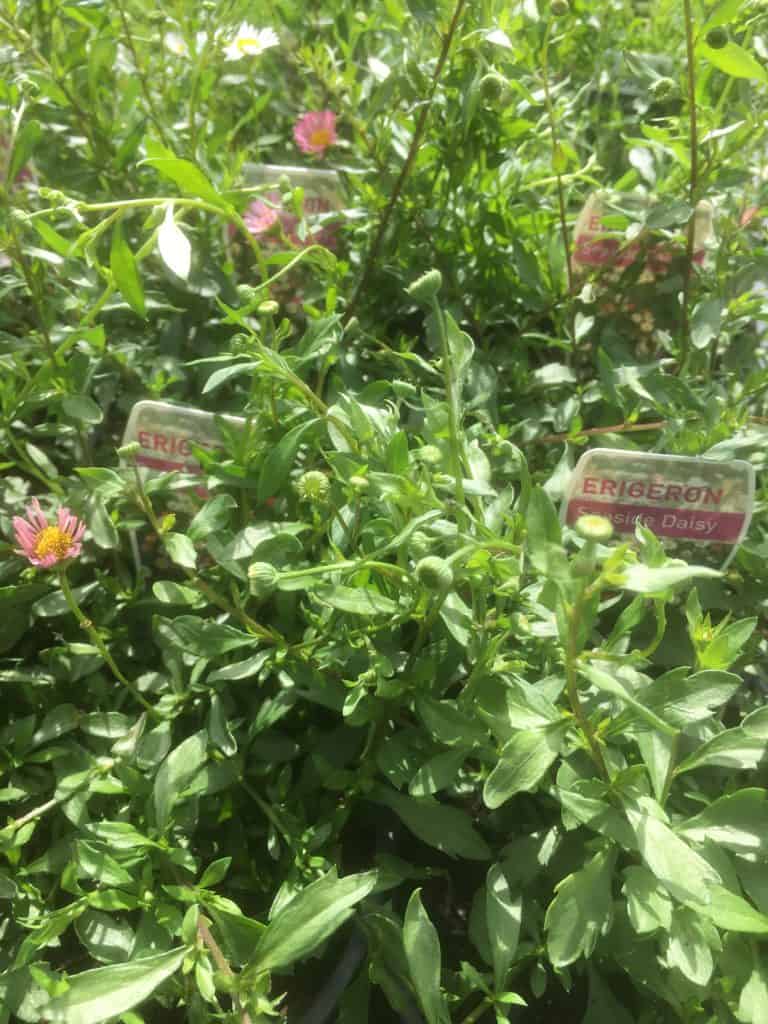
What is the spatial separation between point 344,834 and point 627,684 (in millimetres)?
328

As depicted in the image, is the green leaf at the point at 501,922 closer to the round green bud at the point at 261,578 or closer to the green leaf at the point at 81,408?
the round green bud at the point at 261,578

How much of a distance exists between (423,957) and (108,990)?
0.58 ft

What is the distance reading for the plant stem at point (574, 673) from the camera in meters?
0.44

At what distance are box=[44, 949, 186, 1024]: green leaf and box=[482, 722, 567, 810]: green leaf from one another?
8.0 inches

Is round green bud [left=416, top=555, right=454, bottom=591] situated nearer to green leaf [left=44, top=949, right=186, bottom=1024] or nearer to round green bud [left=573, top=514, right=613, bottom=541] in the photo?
round green bud [left=573, top=514, right=613, bottom=541]

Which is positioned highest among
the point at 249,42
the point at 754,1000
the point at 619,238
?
the point at 249,42

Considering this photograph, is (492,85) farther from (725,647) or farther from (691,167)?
(725,647)

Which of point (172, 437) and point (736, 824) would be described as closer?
point (736, 824)

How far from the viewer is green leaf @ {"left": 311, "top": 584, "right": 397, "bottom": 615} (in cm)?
57

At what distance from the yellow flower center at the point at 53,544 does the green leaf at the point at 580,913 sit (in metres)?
0.42

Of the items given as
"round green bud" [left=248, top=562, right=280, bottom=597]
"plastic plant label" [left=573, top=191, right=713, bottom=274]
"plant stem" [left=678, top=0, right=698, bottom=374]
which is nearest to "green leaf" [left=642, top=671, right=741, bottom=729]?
"round green bud" [left=248, top=562, right=280, bottom=597]

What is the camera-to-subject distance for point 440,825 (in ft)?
2.14

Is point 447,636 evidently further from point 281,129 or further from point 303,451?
point 281,129

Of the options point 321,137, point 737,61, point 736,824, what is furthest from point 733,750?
point 321,137
